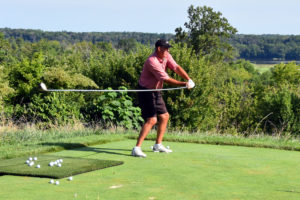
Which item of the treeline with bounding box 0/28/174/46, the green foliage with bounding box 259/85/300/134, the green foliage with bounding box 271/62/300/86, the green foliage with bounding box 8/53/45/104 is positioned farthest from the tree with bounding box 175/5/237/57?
the treeline with bounding box 0/28/174/46

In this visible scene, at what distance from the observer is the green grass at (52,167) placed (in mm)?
5371

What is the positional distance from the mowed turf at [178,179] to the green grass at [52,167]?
131 millimetres

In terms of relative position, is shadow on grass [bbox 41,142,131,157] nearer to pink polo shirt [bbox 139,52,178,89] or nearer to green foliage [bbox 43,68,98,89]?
pink polo shirt [bbox 139,52,178,89]

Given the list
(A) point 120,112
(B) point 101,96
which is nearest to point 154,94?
(A) point 120,112

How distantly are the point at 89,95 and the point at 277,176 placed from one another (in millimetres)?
12792

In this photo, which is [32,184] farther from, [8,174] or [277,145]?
[277,145]

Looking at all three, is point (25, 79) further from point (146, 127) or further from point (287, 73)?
point (287, 73)

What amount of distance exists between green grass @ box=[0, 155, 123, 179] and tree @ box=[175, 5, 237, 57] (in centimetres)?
5828

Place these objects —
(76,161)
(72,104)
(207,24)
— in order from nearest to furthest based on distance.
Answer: (76,161) < (72,104) < (207,24)

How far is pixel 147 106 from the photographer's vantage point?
7.41 m

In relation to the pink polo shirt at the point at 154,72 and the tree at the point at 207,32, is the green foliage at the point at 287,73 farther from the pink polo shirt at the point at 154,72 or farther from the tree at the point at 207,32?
the pink polo shirt at the point at 154,72

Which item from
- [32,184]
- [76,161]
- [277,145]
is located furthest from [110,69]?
[32,184]

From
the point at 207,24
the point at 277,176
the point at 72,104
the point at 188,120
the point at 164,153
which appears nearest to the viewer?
the point at 277,176

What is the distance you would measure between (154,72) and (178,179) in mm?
2369
